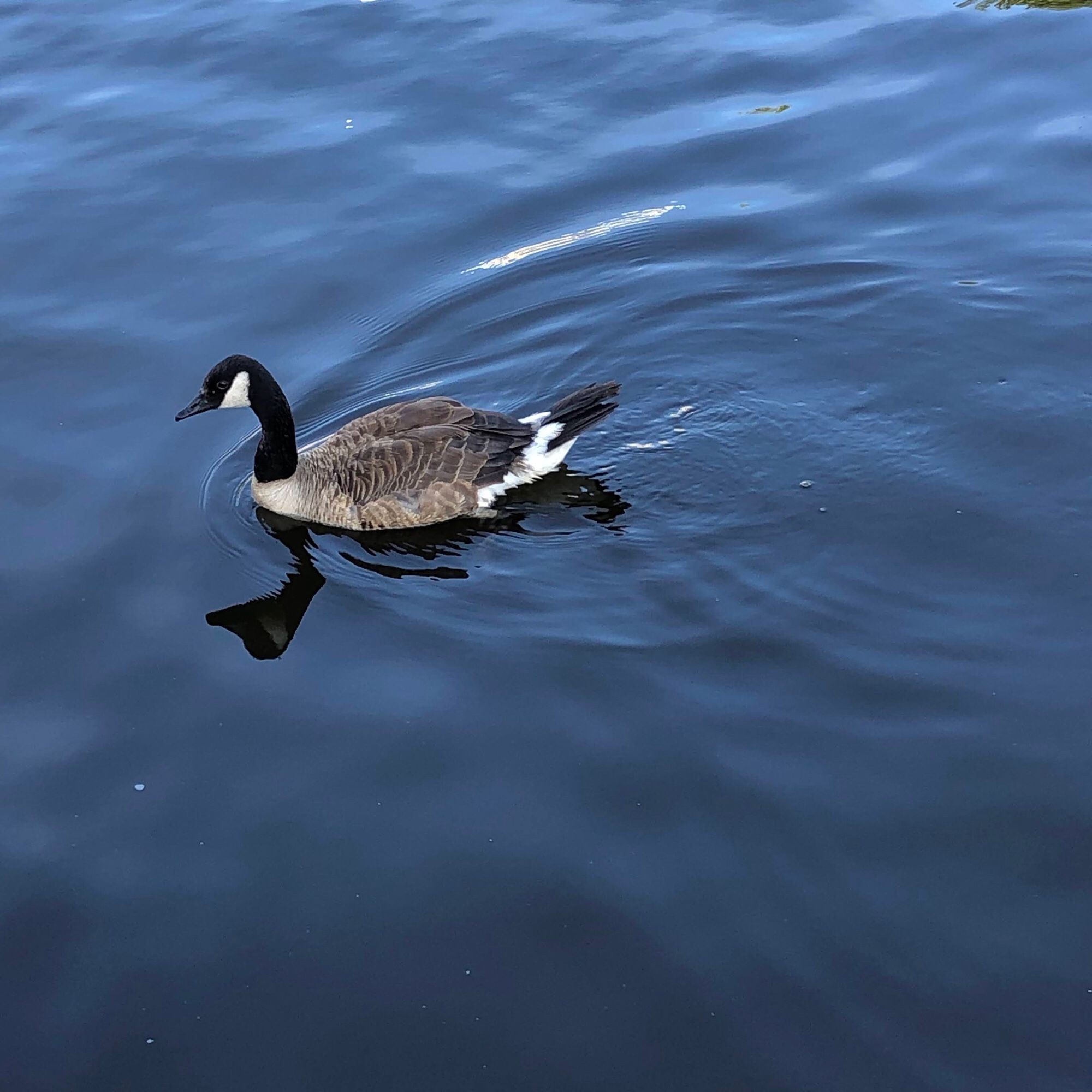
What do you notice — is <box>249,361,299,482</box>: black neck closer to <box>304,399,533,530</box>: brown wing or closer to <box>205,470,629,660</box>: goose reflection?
<box>304,399,533,530</box>: brown wing

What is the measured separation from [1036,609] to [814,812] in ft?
7.40

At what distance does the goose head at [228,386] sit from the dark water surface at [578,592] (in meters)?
0.61

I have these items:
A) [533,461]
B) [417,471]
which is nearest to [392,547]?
[417,471]

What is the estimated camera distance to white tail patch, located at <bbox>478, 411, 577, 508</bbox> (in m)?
9.98

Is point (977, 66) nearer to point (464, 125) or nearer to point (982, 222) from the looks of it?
point (982, 222)

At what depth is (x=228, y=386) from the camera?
33.3ft

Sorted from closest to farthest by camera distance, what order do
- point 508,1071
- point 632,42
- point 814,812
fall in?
point 508,1071, point 814,812, point 632,42

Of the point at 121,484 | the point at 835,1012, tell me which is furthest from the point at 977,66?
the point at 835,1012

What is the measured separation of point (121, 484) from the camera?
33.6 feet

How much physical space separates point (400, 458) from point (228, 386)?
1430 millimetres

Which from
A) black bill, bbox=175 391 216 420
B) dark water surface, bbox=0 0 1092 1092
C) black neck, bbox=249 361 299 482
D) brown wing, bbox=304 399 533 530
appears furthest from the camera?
black bill, bbox=175 391 216 420

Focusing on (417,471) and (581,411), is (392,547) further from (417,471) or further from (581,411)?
(581,411)

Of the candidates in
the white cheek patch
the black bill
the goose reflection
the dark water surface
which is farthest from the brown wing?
the black bill

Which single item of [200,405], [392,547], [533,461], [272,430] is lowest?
[392,547]
